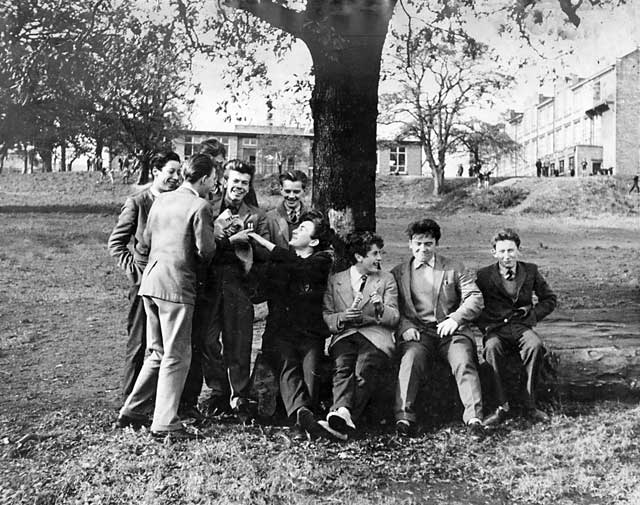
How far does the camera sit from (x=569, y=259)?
1691 cm

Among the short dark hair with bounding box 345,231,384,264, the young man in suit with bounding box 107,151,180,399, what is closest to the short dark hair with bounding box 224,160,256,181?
the young man in suit with bounding box 107,151,180,399

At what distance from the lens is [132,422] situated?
4.75m

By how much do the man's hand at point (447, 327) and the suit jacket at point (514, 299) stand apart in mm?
A: 411

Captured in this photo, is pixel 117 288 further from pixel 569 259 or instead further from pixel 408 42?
pixel 569 259

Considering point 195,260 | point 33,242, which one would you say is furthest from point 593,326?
point 33,242

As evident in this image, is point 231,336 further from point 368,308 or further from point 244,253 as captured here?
point 368,308

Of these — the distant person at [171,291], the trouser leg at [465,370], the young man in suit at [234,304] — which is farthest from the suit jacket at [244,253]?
the trouser leg at [465,370]

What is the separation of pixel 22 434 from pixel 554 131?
60.2 m

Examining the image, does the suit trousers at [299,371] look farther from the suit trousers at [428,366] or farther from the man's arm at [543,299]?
the man's arm at [543,299]

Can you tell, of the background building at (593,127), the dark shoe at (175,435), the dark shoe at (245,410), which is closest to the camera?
the dark shoe at (175,435)

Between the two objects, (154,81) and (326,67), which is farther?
(154,81)

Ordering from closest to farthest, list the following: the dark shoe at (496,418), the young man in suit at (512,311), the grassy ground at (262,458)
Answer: the grassy ground at (262,458) → the dark shoe at (496,418) → the young man in suit at (512,311)

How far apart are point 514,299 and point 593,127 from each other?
Answer: 2036 inches

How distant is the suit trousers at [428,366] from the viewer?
4.78m
